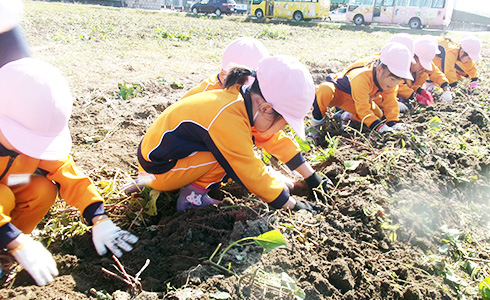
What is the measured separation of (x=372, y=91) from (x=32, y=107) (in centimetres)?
297

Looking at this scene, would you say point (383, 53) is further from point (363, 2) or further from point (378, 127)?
point (363, 2)

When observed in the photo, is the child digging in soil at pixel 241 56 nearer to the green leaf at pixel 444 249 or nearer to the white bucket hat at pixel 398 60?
the white bucket hat at pixel 398 60

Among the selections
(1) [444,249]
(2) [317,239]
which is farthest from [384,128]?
(2) [317,239]

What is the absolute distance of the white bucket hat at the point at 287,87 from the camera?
68.7 inches

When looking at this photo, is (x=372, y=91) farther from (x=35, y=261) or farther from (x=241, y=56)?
(x=35, y=261)

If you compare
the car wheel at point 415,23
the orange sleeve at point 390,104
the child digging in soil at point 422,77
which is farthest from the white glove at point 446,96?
the car wheel at point 415,23

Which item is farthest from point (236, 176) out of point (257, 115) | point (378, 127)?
point (378, 127)

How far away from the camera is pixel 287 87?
5.72 ft

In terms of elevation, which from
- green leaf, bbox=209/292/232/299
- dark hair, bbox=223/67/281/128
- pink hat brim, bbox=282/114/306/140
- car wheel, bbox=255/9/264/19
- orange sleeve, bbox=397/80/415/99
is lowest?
car wheel, bbox=255/9/264/19

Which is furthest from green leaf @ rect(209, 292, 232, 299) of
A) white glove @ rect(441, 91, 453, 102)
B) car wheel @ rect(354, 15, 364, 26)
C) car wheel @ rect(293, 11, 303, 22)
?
car wheel @ rect(293, 11, 303, 22)

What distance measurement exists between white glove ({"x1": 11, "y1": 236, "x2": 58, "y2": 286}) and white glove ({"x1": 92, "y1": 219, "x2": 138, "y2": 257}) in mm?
228

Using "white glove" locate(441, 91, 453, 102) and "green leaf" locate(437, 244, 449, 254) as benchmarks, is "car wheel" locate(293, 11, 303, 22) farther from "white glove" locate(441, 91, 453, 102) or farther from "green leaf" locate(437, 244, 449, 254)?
"green leaf" locate(437, 244, 449, 254)

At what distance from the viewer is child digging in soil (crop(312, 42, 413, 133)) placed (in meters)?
3.27

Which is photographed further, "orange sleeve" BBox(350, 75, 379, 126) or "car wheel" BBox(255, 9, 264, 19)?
"car wheel" BBox(255, 9, 264, 19)
